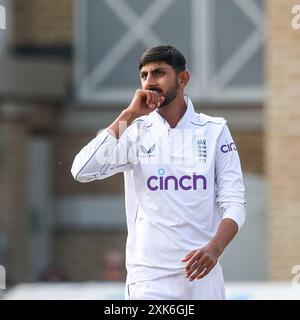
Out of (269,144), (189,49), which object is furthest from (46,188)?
(269,144)

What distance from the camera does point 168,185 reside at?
14.2ft

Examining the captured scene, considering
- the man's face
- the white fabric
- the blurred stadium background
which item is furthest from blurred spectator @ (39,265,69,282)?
the man's face

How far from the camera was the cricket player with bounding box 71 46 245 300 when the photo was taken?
4305 millimetres

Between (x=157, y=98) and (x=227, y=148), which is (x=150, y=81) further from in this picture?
(x=227, y=148)

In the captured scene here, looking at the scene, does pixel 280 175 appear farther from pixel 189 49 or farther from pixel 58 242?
pixel 58 242

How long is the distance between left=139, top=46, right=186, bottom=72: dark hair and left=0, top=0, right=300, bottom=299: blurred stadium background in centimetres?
617

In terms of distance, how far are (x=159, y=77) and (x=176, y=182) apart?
1.23 feet

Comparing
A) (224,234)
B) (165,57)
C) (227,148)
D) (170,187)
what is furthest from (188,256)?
(165,57)

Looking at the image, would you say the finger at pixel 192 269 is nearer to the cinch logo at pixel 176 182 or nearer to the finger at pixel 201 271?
the finger at pixel 201 271

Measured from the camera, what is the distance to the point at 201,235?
4.34 m

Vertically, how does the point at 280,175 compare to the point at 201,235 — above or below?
above

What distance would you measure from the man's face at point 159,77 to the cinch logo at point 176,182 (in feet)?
0.95

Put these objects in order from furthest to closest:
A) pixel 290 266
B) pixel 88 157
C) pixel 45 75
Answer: pixel 45 75 < pixel 290 266 < pixel 88 157

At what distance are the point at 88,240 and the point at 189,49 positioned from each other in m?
2.25
